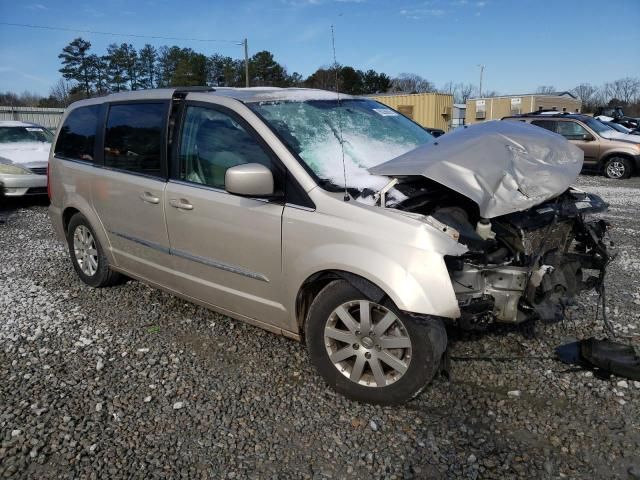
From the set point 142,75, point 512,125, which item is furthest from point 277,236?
point 142,75

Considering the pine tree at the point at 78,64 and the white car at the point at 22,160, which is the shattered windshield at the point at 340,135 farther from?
the pine tree at the point at 78,64

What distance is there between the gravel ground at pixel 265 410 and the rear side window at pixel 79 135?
5.01ft

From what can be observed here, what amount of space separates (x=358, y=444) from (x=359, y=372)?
0.42 meters

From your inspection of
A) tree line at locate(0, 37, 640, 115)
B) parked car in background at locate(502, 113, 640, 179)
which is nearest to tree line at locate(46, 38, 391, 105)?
tree line at locate(0, 37, 640, 115)

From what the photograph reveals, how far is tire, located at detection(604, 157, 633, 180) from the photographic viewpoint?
43.3 feet

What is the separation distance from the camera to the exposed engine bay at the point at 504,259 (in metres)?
2.79

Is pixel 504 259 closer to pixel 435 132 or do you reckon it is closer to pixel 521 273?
pixel 521 273

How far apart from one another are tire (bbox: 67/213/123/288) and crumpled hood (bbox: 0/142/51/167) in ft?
18.4

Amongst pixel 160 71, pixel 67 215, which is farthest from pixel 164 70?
pixel 67 215

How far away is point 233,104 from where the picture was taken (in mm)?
3352

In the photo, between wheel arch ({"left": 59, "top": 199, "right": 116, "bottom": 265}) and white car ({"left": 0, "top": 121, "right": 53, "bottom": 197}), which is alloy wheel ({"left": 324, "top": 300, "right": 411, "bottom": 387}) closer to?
wheel arch ({"left": 59, "top": 199, "right": 116, "bottom": 265})

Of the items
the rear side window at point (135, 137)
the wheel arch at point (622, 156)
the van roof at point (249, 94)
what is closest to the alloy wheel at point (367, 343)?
the van roof at point (249, 94)

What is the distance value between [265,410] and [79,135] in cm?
332

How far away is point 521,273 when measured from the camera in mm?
2822
